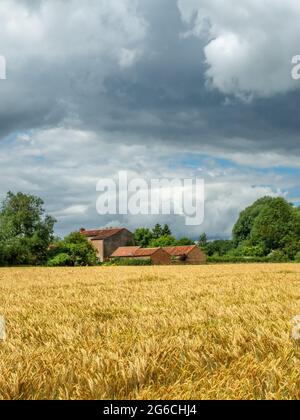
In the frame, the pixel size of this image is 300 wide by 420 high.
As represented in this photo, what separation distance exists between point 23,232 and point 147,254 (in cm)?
2581

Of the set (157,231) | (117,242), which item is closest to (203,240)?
(157,231)

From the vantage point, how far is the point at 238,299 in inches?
476

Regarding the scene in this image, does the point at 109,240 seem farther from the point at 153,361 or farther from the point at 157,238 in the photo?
the point at 153,361

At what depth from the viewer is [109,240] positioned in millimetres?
129875

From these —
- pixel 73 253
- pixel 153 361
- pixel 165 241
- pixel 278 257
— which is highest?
pixel 165 241

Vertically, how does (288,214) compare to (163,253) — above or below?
above

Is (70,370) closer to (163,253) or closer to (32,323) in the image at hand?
(32,323)

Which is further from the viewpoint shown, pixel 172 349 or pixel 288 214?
pixel 288 214

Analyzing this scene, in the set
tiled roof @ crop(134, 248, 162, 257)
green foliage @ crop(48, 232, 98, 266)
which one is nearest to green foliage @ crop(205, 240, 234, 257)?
tiled roof @ crop(134, 248, 162, 257)

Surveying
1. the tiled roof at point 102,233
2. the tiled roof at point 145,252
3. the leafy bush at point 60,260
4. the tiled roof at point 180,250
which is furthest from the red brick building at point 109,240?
the leafy bush at point 60,260

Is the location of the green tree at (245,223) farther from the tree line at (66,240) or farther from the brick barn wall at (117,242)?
the brick barn wall at (117,242)

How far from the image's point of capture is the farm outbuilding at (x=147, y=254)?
97.5 metres
